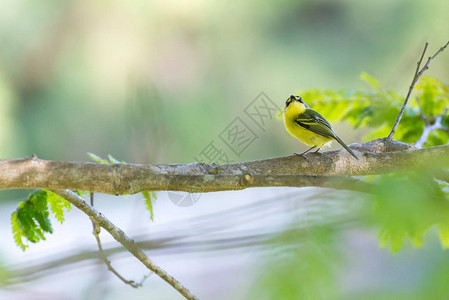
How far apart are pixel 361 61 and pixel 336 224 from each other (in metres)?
6.52

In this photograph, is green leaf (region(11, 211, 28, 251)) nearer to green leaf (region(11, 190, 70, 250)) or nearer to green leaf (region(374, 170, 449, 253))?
green leaf (region(11, 190, 70, 250))

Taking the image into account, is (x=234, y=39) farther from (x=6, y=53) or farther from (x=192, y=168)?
(x=192, y=168)

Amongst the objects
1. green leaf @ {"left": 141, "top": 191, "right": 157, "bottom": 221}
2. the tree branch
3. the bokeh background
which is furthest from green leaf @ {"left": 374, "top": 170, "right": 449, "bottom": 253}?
the bokeh background

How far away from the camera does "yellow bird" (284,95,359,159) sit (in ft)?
4.97

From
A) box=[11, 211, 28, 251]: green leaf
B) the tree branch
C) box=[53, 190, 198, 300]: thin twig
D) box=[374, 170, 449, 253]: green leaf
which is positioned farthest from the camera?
box=[11, 211, 28, 251]: green leaf

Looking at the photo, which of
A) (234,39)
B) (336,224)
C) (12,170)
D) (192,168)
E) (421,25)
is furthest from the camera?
(234,39)

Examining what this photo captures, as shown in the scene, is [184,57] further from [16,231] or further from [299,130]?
[16,231]

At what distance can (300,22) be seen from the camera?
23.2 feet

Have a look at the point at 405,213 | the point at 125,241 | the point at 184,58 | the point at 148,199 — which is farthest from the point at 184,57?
the point at 405,213

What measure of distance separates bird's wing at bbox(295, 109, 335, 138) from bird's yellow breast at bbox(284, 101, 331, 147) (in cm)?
1

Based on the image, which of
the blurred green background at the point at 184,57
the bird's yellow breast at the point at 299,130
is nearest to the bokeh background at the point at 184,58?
the blurred green background at the point at 184,57

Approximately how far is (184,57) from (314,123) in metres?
5.34

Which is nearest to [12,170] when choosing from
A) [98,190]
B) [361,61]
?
[98,190]

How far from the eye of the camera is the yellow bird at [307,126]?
151 centimetres
